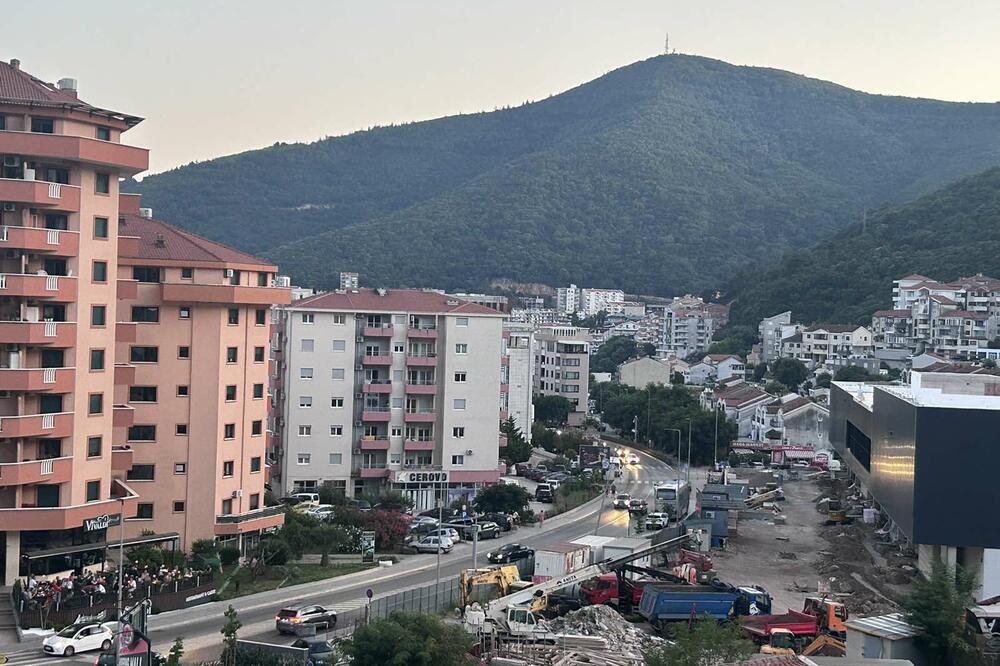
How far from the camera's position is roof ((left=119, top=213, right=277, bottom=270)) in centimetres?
3872

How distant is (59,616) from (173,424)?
1014cm

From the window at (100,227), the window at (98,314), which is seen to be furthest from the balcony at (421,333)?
the window at (100,227)

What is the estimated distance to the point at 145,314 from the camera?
38.3 meters

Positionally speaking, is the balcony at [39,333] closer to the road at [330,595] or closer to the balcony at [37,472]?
the balcony at [37,472]

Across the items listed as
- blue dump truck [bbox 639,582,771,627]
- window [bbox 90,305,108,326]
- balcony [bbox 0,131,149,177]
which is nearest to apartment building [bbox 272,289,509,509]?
window [bbox 90,305,108,326]

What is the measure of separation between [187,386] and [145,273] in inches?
139

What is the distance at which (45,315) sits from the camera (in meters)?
32.8

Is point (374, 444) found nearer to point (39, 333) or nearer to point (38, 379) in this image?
point (38, 379)

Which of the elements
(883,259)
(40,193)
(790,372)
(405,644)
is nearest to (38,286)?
(40,193)

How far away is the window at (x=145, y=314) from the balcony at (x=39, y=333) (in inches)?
207

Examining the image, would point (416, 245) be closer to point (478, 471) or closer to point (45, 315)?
point (478, 471)

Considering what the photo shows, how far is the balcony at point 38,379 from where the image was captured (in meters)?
31.5

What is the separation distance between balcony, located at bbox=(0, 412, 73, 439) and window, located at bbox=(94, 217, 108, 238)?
467 cm

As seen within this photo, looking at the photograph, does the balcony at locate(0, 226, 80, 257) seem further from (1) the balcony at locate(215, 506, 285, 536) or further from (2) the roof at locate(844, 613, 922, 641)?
(2) the roof at locate(844, 613, 922, 641)
